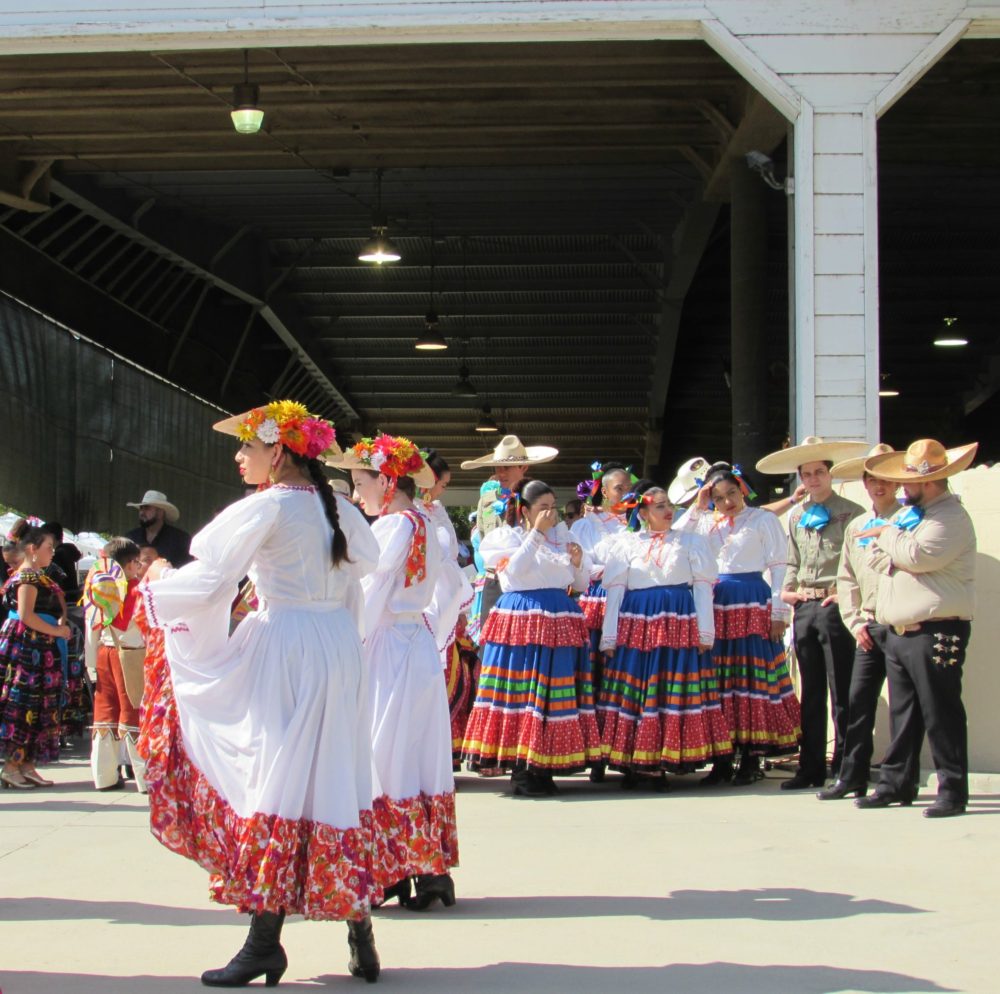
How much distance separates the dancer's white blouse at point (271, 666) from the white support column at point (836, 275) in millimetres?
6115

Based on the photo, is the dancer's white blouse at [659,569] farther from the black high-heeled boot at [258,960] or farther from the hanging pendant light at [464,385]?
the hanging pendant light at [464,385]

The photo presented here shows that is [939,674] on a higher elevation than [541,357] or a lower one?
lower

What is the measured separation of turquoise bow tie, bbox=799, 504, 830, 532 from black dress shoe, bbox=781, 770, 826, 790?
4.91 ft

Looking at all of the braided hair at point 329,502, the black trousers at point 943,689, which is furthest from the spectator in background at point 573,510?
the braided hair at point 329,502

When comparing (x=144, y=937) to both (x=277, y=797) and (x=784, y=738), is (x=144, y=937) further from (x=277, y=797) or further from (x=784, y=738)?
→ (x=784, y=738)

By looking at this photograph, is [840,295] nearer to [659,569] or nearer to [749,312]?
[659,569]

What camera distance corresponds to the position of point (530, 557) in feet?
30.0

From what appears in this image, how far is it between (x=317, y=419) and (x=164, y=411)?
55.7ft

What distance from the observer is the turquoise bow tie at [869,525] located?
27.5ft

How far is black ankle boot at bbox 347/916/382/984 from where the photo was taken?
4.99m

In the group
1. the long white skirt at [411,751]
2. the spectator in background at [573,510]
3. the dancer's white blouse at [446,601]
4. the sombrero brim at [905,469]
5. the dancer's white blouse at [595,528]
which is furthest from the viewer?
the spectator in background at [573,510]

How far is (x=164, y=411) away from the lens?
21.9m

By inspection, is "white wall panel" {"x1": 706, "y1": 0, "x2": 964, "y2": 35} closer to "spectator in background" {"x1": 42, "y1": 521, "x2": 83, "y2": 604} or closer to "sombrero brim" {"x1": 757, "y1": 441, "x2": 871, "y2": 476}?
"sombrero brim" {"x1": 757, "y1": 441, "x2": 871, "y2": 476}

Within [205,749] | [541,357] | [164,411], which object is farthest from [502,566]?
[541,357]
